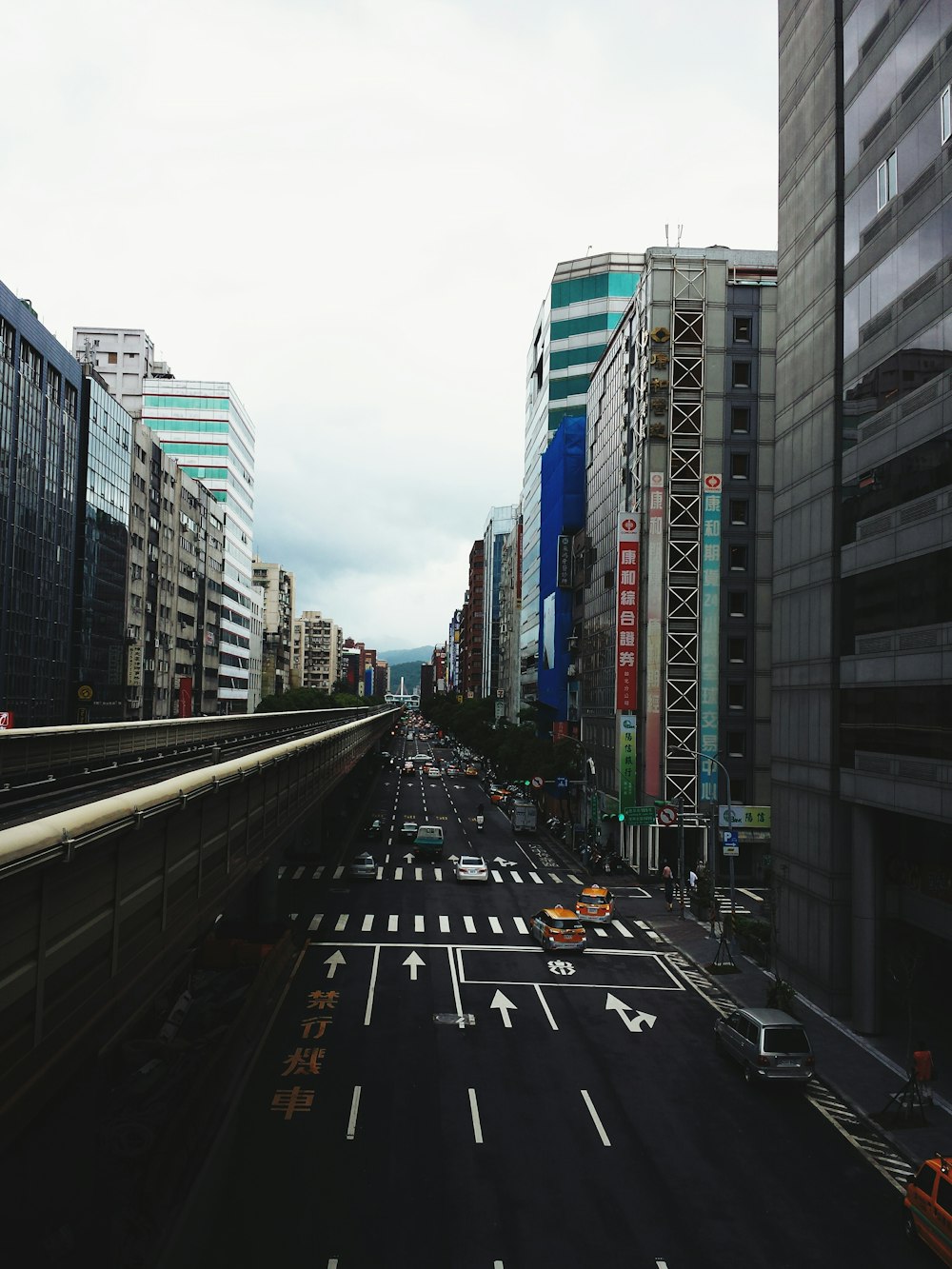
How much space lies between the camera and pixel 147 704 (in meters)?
104

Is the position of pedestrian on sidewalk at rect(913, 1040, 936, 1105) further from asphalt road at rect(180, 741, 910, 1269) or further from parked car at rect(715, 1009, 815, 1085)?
asphalt road at rect(180, 741, 910, 1269)

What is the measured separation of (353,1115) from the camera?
21625mm

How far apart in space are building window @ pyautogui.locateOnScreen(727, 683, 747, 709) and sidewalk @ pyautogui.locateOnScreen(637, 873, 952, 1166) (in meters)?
21.8

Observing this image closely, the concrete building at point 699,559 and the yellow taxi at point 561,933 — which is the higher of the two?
the concrete building at point 699,559

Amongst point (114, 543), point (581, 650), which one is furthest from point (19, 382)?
point (581, 650)

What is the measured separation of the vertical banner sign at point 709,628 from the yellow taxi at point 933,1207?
137 ft

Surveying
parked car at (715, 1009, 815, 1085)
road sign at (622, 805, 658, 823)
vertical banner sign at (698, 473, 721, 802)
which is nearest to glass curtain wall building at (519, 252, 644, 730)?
vertical banner sign at (698, 473, 721, 802)

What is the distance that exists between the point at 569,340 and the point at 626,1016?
9379 centimetres

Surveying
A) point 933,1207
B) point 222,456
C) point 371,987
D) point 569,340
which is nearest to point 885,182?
point 933,1207

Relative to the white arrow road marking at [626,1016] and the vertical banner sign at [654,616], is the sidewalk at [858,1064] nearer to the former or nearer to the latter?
the white arrow road marking at [626,1016]

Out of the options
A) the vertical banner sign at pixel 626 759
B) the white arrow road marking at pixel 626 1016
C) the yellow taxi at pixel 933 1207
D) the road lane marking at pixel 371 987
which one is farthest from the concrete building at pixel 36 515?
the yellow taxi at pixel 933 1207

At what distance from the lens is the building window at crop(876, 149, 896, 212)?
28.5m

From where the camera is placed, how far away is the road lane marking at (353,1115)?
2062cm

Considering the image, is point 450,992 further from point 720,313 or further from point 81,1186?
point 720,313
